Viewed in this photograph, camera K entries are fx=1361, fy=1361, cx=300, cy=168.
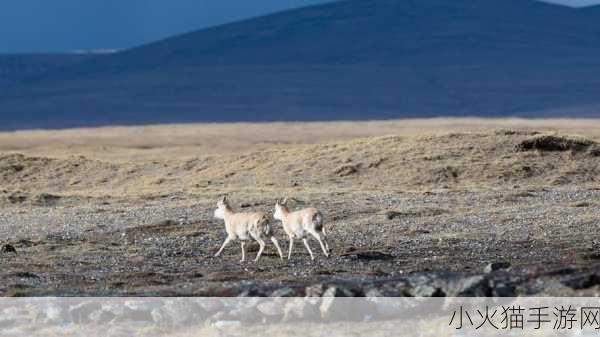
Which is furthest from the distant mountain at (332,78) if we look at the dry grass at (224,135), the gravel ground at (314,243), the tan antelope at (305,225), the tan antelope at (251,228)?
the tan antelope at (251,228)

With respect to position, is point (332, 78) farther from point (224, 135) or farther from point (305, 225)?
point (305, 225)

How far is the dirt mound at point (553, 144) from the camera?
133 ft

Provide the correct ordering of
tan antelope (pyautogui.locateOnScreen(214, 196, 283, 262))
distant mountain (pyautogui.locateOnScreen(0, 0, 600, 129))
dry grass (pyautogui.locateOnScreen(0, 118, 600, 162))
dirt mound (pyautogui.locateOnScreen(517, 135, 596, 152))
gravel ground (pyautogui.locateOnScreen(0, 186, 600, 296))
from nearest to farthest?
gravel ground (pyautogui.locateOnScreen(0, 186, 600, 296))
tan antelope (pyautogui.locateOnScreen(214, 196, 283, 262))
dirt mound (pyautogui.locateOnScreen(517, 135, 596, 152))
dry grass (pyautogui.locateOnScreen(0, 118, 600, 162))
distant mountain (pyautogui.locateOnScreen(0, 0, 600, 129))

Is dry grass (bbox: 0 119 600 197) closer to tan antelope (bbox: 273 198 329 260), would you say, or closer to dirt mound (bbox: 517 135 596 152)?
dirt mound (bbox: 517 135 596 152)

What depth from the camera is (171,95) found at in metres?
145

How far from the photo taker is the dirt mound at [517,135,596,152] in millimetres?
40406

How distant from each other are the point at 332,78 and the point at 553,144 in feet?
375

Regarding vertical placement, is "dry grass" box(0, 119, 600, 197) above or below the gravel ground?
below

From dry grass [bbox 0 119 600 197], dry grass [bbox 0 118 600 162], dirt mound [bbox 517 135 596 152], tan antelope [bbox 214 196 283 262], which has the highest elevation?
tan antelope [bbox 214 196 283 262]

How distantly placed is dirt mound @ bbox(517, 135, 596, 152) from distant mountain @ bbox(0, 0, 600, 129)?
79.7m

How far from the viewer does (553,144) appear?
40625 mm

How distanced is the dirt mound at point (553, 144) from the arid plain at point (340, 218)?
5 cm

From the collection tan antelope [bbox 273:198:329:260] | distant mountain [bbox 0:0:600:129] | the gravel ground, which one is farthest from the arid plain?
distant mountain [bbox 0:0:600:129]

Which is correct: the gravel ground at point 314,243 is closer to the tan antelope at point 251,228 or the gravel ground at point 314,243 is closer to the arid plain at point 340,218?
the arid plain at point 340,218
